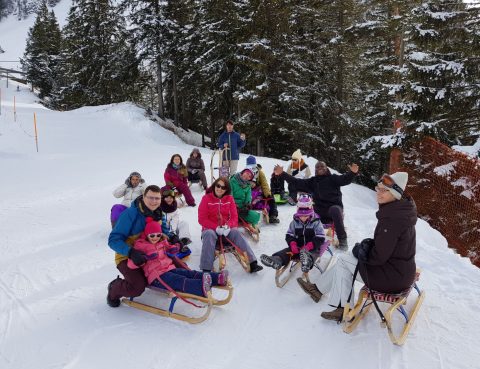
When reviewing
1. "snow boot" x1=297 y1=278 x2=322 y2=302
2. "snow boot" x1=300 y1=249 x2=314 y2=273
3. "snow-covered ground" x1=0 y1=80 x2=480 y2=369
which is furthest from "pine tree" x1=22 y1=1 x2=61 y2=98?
"snow boot" x1=297 y1=278 x2=322 y2=302

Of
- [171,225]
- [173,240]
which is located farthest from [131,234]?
[171,225]

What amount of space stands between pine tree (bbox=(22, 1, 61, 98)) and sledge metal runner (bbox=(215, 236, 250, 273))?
4258 cm

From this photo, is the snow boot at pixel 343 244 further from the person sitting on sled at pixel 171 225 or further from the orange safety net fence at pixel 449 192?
the orange safety net fence at pixel 449 192

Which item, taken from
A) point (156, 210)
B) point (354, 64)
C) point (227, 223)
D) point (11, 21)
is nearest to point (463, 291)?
point (227, 223)

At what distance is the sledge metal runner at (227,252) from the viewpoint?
5.36 meters

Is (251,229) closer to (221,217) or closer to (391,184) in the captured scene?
(221,217)

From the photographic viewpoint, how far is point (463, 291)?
4.69 m

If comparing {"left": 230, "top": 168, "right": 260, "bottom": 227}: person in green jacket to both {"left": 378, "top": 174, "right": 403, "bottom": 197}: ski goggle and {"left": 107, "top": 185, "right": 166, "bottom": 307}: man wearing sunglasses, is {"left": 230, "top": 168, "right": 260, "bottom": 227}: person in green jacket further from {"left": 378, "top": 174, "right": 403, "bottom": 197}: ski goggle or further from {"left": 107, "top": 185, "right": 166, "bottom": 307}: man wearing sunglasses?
{"left": 378, "top": 174, "right": 403, "bottom": 197}: ski goggle

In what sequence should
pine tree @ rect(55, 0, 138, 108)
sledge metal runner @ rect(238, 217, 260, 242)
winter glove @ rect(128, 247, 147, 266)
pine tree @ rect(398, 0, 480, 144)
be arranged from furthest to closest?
pine tree @ rect(55, 0, 138, 108)
pine tree @ rect(398, 0, 480, 144)
sledge metal runner @ rect(238, 217, 260, 242)
winter glove @ rect(128, 247, 147, 266)

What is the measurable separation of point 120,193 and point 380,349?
4776 mm

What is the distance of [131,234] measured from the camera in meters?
4.22

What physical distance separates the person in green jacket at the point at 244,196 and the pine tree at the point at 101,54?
19998mm

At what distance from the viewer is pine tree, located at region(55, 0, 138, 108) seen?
2511 centimetres

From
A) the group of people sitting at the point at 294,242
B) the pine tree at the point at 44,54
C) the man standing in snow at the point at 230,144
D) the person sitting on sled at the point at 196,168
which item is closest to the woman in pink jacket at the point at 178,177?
the person sitting on sled at the point at 196,168
